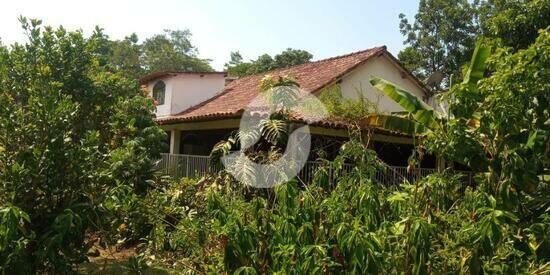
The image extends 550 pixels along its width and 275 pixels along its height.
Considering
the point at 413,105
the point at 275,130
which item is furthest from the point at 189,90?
the point at 275,130

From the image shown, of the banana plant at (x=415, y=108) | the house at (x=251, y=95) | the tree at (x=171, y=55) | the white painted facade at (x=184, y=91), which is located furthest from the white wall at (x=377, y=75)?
the tree at (x=171, y=55)

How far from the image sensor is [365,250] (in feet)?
9.66

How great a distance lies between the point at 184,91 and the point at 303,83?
5.52 metres

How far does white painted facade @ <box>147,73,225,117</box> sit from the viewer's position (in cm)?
1766

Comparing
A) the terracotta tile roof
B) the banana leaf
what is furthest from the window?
the banana leaf

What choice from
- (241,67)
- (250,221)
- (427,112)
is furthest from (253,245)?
(241,67)

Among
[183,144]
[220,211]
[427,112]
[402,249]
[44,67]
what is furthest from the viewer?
[183,144]

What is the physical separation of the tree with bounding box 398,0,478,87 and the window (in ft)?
48.9

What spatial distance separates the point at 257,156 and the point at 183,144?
12.3 m

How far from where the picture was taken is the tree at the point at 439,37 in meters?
27.6

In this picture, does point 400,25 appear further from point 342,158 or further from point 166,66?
point 342,158

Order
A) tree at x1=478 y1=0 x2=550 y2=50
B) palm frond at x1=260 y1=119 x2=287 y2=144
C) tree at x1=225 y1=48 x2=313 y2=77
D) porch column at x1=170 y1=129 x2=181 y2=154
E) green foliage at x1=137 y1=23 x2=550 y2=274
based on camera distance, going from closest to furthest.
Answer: green foliage at x1=137 y1=23 x2=550 y2=274 → palm frond at x1=260 y1=119 x2=287 y2=144 → tree at x1=478 y1=0 x2=550 y2=50 → porch column at x1=170 y1=129 x2=181 y2=154 → tree at x1=225 y1=48 x2=313 y2=77

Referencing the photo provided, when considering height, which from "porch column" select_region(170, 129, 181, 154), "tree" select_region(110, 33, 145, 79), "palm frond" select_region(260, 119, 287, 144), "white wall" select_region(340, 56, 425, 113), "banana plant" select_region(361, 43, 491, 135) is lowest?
"porch column" select_region(170, 129, 181, 154)

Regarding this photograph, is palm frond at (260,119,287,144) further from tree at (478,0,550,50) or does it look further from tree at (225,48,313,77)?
tree at (225,48,313,77)
